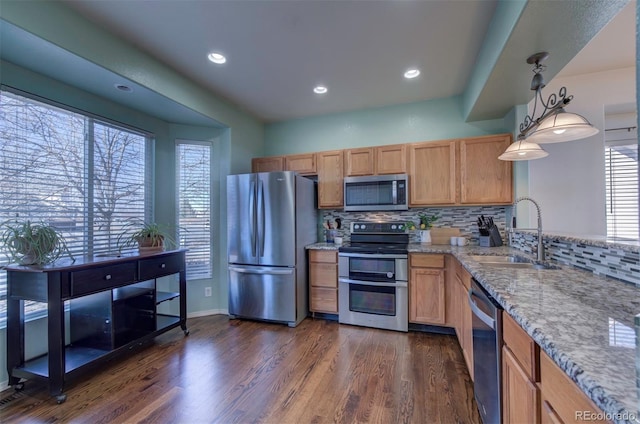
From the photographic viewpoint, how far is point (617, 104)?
8.80 feet

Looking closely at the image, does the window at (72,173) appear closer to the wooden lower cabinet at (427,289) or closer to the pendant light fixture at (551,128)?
the wooden lower cabinet at (427,289)

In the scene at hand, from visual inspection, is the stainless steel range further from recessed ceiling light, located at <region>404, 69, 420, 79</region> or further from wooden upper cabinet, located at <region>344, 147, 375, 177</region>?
recessed ceiling light, located at <region>404, 69, 420, 79</region>

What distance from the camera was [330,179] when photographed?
3.59m

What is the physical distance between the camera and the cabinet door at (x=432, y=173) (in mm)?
3135

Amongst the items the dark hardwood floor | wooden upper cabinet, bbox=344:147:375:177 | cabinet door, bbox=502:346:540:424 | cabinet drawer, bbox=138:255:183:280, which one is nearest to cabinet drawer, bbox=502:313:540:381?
cabinet door, bbox=502:346:540:424

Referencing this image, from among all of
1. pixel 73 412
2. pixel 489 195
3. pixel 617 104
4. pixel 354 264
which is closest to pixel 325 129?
pixel 354 264

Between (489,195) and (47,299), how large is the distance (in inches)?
160

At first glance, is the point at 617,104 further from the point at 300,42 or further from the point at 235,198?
the point at 235,198

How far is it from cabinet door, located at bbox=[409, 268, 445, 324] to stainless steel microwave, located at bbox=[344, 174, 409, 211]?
2.67 ft

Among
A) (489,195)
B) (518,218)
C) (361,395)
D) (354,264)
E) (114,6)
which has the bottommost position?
(361,395)

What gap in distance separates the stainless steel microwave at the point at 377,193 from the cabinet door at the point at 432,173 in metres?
0.14

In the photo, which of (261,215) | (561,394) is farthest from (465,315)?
(261,215)

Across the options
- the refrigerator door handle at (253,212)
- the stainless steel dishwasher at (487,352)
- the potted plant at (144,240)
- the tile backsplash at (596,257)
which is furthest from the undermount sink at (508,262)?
the potted plant at (144,240)

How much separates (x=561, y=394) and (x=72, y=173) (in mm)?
3531
